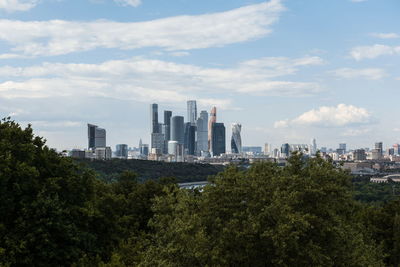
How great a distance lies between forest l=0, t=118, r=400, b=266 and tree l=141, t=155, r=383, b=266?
0.18ft

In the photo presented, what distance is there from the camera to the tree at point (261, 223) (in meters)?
24.7

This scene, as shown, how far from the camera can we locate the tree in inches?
973

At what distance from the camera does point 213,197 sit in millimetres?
27016

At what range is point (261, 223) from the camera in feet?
84.4

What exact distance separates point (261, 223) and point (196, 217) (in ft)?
10.4

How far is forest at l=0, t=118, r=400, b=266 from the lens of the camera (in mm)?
25062

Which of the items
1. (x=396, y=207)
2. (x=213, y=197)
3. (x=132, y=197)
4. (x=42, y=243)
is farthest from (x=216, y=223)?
(x=396, y=207)

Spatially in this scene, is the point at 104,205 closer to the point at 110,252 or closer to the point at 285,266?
the point at 110,252

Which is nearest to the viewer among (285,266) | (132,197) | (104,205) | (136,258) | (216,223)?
(285,266)

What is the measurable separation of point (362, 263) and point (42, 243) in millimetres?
18258

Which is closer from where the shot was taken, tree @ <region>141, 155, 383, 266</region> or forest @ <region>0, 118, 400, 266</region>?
tree @ <region>141, 155, 383, 266</region>

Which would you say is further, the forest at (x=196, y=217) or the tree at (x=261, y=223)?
the forest at (x=196, y=217)

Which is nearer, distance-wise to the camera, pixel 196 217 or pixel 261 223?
pixel 196 217

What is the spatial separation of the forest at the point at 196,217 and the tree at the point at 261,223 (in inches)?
2.1
